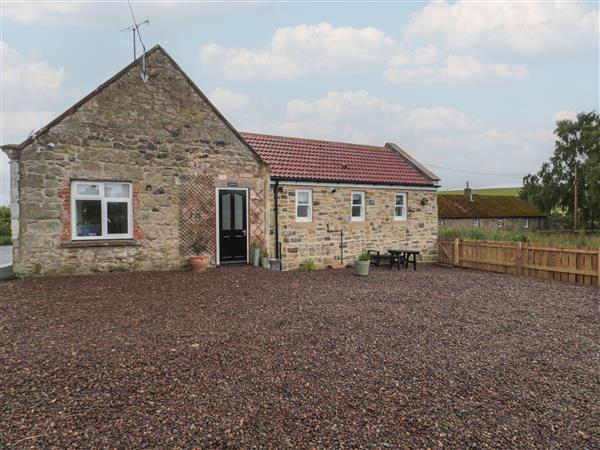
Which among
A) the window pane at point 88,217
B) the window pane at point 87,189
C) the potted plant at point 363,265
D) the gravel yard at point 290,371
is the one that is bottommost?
the gravel yard at point 290,371

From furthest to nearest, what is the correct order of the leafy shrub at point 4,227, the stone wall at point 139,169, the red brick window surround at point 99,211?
the leafy shrub at point 4,227
the red brick window surround at point 99,211
the stone wall at point 139,169

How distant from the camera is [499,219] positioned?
136 ft

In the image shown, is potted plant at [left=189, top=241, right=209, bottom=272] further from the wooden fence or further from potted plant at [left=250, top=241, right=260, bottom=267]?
the wooden fence

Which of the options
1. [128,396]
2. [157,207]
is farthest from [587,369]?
[157,207]

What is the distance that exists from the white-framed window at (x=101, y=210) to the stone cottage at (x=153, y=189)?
3 cm

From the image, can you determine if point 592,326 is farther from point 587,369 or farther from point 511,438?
point 511,438

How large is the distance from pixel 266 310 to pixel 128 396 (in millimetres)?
3675

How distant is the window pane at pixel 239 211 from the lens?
12.7m

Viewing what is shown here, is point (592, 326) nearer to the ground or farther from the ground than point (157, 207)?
nearer to the ground

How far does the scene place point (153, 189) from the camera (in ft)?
37.3

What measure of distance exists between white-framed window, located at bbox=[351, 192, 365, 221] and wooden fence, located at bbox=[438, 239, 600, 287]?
449 cm

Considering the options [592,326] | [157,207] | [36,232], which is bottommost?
[592,326]

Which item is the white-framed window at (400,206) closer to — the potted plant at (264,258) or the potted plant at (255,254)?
the potted plant at (264,258)

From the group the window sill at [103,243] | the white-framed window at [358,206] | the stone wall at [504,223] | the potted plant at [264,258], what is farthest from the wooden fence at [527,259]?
the stone wall at [504,223]
